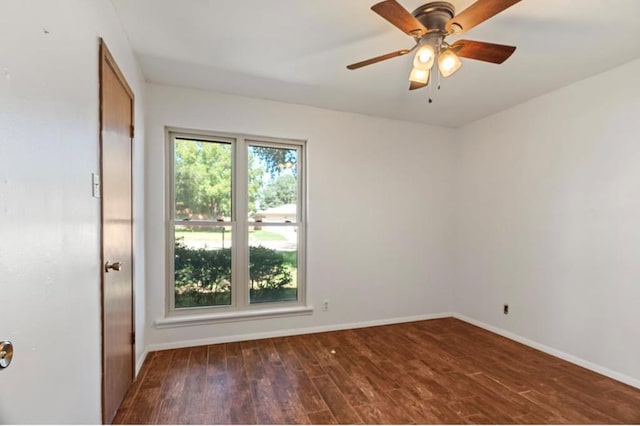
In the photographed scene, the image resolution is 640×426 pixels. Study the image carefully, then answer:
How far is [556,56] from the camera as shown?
2.36 m

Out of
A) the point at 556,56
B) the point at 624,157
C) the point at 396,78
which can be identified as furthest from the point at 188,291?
the point at 624,157

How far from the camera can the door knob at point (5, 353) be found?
0.79 m

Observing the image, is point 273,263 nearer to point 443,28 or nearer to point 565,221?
point 443,28

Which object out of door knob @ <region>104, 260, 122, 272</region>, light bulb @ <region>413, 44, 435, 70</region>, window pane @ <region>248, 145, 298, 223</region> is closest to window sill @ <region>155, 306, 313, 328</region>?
window pane @ <region>248, 145, 298, 223</region>

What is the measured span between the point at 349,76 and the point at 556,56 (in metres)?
1.62

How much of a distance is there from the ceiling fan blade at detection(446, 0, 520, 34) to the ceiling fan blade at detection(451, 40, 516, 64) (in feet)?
0.34

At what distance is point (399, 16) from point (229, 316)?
9.63 ft

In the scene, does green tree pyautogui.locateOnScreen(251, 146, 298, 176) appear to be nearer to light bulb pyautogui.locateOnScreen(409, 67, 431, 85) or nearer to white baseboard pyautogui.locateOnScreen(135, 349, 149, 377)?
light bulb pyautogui.locateOnScreen(409, 67, 431, 85)

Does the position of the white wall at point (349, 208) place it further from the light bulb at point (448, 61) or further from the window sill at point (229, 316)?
the light bulb at point (448, 61)

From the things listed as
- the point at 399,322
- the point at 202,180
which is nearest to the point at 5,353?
the point at 202,180

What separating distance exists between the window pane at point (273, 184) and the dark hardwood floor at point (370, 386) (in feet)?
4.46

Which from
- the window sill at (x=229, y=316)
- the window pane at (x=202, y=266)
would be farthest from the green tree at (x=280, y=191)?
the window sill at (x=229, y=316)

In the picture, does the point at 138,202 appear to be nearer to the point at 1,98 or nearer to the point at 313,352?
the point at 1,98

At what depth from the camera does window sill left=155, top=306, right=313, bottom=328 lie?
295 cm
